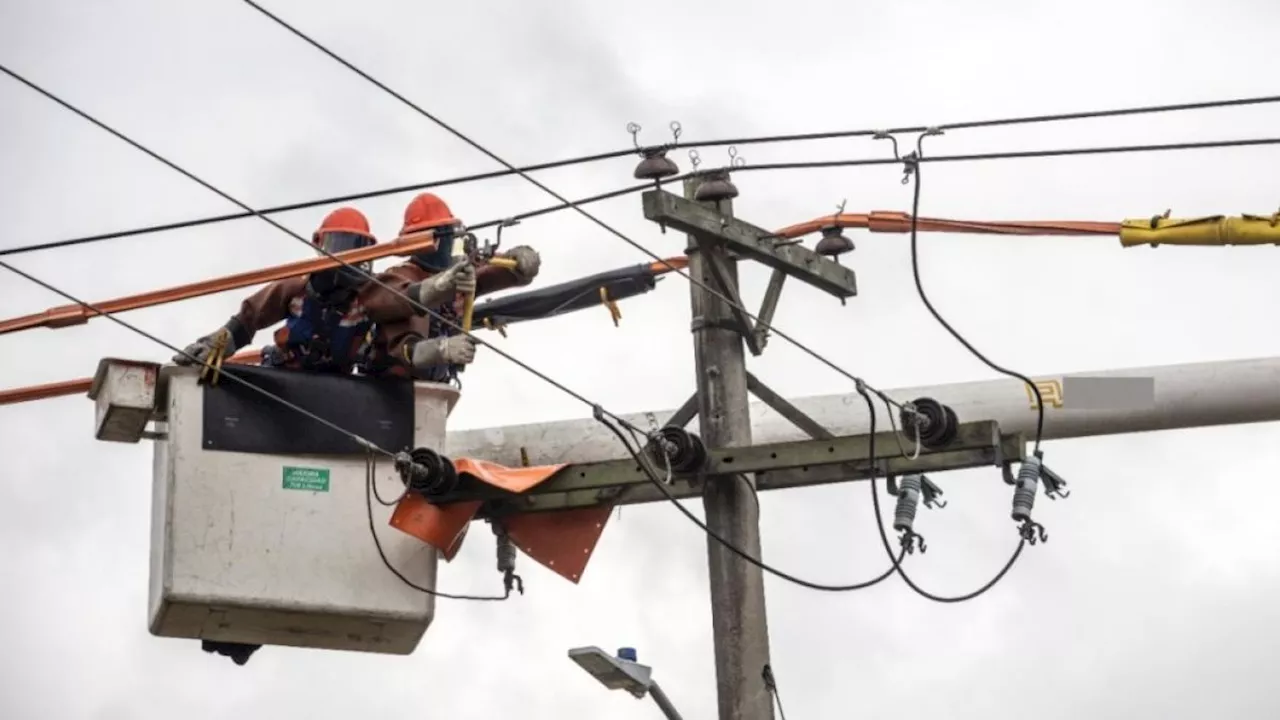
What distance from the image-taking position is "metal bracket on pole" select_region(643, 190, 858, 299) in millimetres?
15000

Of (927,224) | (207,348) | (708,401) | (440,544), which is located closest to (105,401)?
(207,348)

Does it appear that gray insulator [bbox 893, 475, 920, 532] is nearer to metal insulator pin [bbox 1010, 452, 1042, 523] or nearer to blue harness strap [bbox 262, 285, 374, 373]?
metal insulator pin [bbox 1010, 452, 1042, 523]

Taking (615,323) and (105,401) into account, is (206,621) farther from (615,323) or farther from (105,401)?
(615,323)

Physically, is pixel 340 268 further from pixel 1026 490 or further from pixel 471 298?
pixel 1026 490

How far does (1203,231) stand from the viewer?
51.6 feet

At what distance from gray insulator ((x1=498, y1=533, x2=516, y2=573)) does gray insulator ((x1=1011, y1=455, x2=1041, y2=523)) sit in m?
2.62

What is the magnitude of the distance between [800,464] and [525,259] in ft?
6.20

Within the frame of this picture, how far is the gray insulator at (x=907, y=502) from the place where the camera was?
1523cm

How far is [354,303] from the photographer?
53.7ft

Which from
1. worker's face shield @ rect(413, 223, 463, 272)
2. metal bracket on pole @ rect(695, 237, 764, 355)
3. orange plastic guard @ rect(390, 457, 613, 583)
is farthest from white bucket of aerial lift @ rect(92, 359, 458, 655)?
metal bracket on pole @ rect(695, 237, 764, 355)

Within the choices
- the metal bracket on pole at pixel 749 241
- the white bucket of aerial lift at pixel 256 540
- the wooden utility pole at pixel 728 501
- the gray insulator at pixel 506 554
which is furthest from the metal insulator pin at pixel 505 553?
the metal bracket on pole at pixel 749 241

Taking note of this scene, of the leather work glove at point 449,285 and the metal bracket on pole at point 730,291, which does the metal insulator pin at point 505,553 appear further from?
the metal bracket on pole at point 730,291

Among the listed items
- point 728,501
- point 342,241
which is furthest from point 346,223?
point 728,501

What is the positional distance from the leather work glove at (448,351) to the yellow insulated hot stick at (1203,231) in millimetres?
3252
